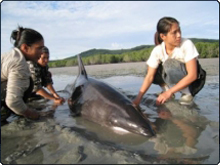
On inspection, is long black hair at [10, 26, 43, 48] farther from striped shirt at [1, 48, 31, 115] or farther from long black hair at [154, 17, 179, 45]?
long black hair at [154, 17, 179, 45]

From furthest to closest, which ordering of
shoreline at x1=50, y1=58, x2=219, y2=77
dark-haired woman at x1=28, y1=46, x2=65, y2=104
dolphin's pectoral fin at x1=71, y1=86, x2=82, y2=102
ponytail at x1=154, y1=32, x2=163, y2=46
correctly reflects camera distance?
shoreline at x1=50, y1=58, x2=219, y2=77, dark-haired woman at x1=28, y1=46, x2=65, y2=104, ponytail at x1=154, y1=32, x2=163, y2=46, dolphin's pectoral fin at x1=71, y1=86, x2=82, y2=102

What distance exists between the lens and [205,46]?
1945 cm

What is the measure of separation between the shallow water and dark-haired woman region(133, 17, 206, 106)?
463 mm

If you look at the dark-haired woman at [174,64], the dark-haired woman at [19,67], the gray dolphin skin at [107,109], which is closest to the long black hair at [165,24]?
the dark-haired woman at [174,64]

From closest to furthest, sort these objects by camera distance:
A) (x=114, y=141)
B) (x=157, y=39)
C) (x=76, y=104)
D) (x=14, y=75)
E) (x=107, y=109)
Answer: (x=114, y=141), (x=14, y=75), (x=107, y=109), (x=76, y=104), (x=157, y=39)

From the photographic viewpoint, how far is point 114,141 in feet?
8.05

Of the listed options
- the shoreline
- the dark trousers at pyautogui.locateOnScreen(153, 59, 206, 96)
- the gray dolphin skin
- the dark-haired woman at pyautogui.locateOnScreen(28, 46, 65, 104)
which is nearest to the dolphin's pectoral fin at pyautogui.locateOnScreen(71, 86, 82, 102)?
the gray dolphin skin

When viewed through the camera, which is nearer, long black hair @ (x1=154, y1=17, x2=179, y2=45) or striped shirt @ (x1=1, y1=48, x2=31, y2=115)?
striped shirt @ (x1=1, y1=48, x2=31, y2=115)

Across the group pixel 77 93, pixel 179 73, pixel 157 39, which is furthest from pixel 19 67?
pixel 179 73

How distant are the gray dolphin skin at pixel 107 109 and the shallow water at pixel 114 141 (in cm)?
12

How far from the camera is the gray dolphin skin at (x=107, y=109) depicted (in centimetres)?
275

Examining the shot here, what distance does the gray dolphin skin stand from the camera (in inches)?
108

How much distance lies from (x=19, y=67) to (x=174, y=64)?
262cm

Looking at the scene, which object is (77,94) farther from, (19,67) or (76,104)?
(19,67)
